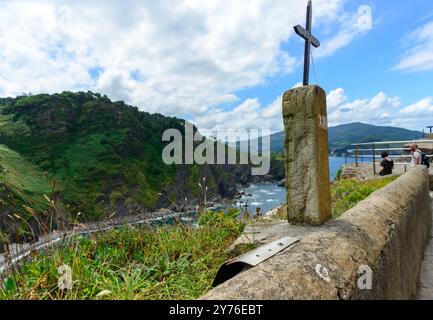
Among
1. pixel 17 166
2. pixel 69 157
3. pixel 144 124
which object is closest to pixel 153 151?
pixel 144 124

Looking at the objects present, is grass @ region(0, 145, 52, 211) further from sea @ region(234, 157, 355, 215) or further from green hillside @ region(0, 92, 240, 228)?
green hillside @ region(0, 92, 240, 228)

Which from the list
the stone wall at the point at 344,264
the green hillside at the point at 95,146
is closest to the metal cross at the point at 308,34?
the stone wall at the point at 344,264

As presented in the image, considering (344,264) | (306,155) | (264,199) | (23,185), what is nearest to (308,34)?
(306,155)

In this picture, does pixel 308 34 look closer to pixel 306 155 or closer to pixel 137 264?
pixel 306 155

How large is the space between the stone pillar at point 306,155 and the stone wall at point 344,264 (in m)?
0.30

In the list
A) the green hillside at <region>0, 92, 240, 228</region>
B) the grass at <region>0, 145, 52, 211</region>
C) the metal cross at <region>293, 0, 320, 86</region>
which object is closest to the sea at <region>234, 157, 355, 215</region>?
the metal cross at <region>293, 0, 320, 86</region>

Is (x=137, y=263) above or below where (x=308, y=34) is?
below

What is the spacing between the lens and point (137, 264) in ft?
11.2

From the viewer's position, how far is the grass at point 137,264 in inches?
95.7

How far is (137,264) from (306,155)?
2.12 metres

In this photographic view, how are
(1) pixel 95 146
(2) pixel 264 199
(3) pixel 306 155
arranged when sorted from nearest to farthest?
(3) pixel 306 155 → (2) pixel 264 199 → (1) pixel 95 146

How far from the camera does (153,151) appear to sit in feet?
346

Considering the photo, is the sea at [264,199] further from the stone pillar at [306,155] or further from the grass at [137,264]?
the stone pillar at [306,155]
